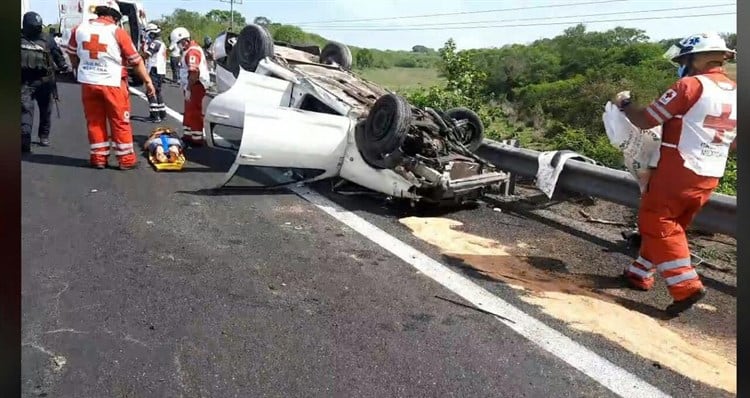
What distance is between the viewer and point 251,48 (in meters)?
7.38

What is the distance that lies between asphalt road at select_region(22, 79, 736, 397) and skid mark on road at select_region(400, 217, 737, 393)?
52mm

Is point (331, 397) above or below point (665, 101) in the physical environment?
below

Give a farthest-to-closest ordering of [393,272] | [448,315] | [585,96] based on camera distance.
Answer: [585,96]
[393,272]
[448,315]

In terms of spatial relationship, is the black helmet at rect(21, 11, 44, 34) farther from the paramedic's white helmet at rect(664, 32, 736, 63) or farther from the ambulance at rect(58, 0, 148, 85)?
the ambulance at rect(58, 0, 148, 85)

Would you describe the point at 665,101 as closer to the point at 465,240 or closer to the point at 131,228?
the point at 465,240

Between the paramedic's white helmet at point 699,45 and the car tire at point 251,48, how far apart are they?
4.68 metres

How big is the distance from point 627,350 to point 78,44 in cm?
591

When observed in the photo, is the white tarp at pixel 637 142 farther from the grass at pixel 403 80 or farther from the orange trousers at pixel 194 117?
the grass at pixel 403 80

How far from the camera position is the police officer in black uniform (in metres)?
6.88

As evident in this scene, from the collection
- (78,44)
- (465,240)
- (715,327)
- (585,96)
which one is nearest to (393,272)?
(465,240)

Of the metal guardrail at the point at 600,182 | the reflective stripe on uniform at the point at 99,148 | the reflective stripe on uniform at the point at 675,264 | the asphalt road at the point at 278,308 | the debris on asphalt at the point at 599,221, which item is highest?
the metal guardrail at the point at 600,182

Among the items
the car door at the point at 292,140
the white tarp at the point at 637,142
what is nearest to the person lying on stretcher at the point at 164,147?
the car door at the point at 292,140

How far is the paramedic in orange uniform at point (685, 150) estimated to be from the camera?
3.46 m

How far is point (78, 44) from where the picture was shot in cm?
633
